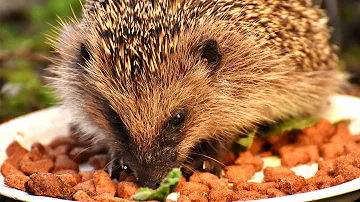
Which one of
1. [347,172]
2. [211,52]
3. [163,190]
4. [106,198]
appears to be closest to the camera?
[163,190]

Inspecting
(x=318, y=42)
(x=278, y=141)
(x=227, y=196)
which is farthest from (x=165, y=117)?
(x=318, y=42)

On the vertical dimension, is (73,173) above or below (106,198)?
below

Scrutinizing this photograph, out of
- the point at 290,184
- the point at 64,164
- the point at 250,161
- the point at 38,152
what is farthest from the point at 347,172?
the point at 38,152

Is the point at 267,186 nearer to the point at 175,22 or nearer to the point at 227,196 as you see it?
the point at 227,196

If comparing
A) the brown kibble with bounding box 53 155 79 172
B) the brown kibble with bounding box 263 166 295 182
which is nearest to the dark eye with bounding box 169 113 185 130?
the brown kibble with bounding box 263 166 295 182

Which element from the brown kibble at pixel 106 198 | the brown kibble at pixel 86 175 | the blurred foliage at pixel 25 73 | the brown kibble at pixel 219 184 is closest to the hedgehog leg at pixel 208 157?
the brown kibble at pixel 219 184

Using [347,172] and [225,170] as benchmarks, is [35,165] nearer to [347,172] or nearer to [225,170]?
[225,170]

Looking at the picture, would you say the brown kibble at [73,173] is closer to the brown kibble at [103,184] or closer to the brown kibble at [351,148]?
the brown kibble at [103,184]
